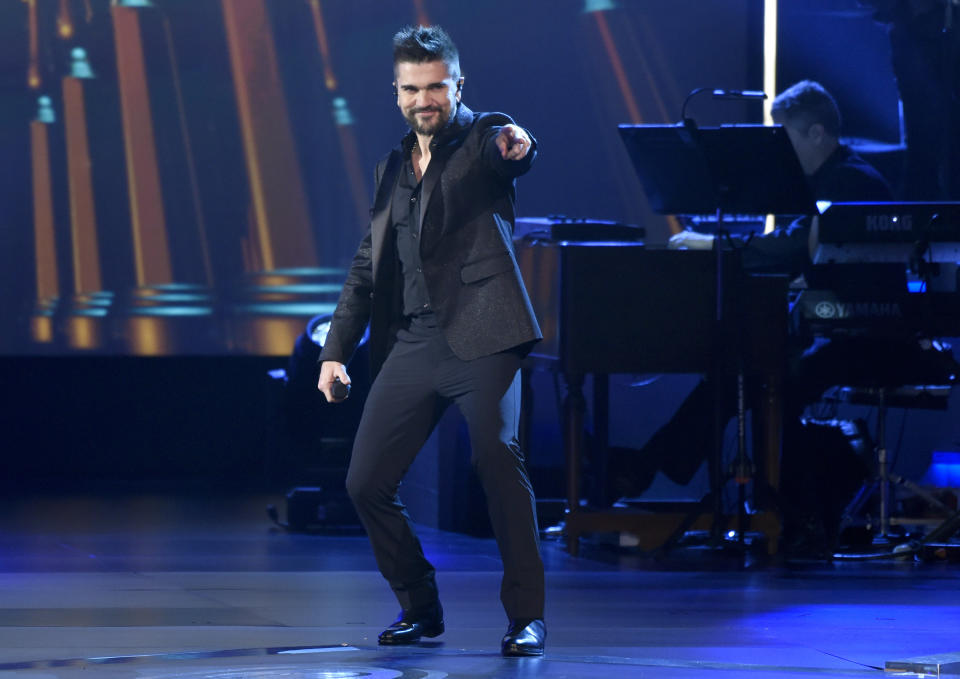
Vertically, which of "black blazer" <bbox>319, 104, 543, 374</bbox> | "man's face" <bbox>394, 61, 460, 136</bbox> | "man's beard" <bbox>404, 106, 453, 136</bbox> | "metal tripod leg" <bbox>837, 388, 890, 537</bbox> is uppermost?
"man's face" <bbox>394, 61, 460, 136</bbox>

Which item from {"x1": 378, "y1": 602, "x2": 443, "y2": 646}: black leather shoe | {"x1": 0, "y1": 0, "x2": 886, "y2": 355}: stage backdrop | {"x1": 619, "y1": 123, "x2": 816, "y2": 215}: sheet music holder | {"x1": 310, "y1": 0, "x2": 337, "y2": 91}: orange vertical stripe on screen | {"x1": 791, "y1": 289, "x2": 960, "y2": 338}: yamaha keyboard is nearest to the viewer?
{"x1": 378, "y1": 602, "x2": 443, "y2": 646}: black leather shoe

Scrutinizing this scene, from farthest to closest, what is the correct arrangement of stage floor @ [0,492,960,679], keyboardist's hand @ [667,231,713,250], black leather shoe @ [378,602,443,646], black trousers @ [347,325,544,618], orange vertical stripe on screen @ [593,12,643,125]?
orange vertical stripe on screen @ [593,12,643,125] < keyboardist's hand @ [667,231,713,250] < black leather shoe @ [378,602,443,646] < black trousers @ [347,325,544,618] < stage floor @ [0,492,960,679]

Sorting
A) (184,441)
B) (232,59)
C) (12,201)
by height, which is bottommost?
(184,441)

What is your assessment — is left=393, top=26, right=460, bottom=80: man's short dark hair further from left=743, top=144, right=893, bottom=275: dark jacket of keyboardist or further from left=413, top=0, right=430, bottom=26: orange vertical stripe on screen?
left=413, top=0, right=430, bottom=26: orange vertical stripe on screen

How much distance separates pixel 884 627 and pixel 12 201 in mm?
Answer: 4951

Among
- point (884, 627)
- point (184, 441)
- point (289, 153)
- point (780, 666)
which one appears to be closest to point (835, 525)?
point (884, 627)

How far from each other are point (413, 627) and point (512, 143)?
42.3 inches

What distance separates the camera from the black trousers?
347 cm

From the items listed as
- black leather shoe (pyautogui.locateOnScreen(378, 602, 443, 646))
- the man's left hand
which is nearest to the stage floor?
black leather shoe (pyautogui.locateOnScreen(378, 602, 443, 646))

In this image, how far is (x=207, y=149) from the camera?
777cm

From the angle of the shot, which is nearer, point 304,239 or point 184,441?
point 304,239

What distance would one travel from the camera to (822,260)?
18.7 ft

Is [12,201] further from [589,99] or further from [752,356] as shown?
[752,356]

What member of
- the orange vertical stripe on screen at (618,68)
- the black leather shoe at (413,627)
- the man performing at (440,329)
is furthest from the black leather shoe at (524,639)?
the orange vertical stripe on screen at (618,68)
